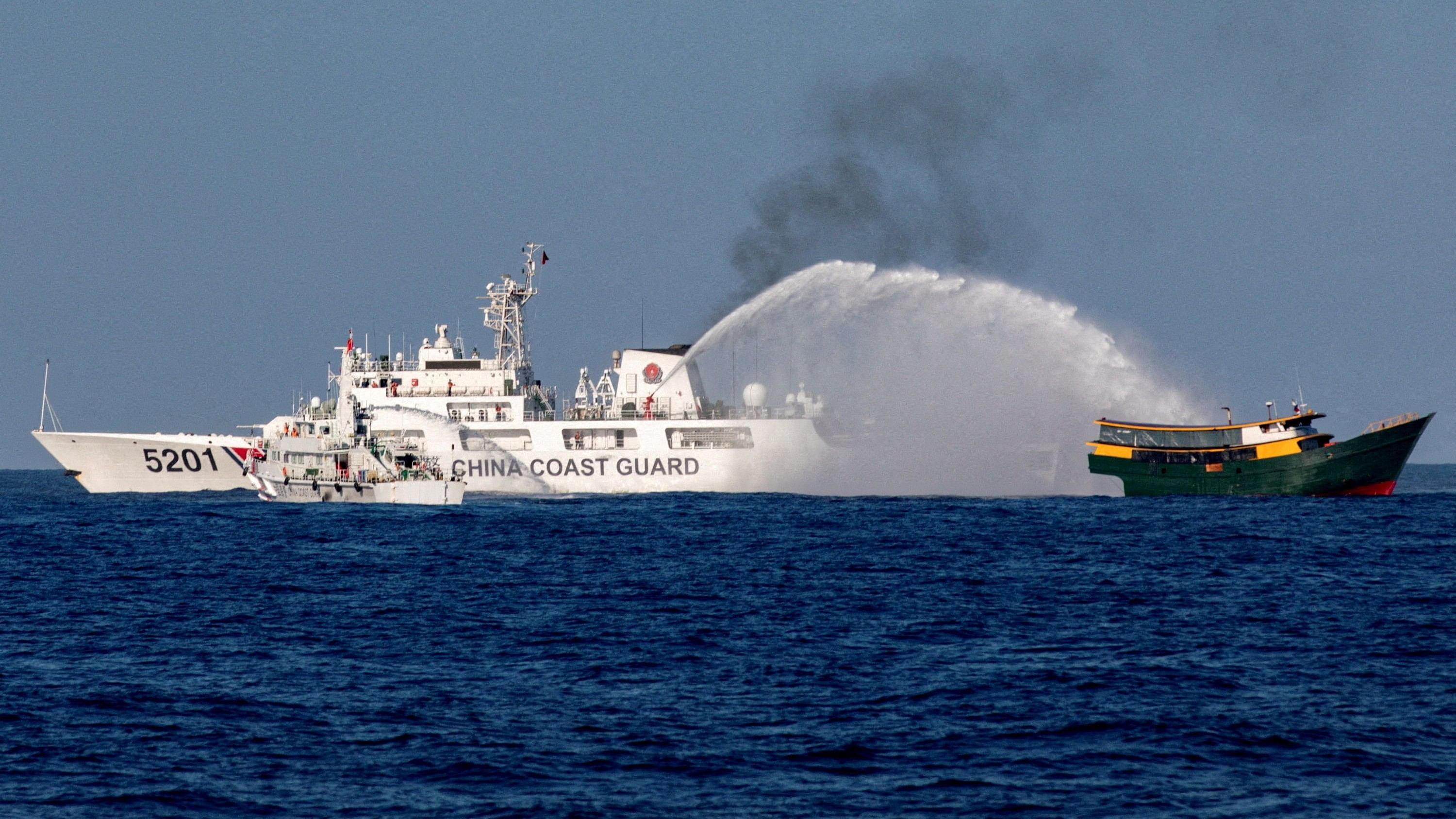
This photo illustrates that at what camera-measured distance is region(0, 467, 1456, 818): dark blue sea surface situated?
1669 centimetres

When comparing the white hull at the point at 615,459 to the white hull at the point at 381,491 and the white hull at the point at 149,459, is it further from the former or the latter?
the white hull at the point at 381,491

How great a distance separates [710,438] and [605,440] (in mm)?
5538

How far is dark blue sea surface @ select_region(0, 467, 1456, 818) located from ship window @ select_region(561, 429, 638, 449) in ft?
85.2

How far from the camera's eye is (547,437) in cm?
7250

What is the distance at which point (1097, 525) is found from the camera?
51156 millimetres

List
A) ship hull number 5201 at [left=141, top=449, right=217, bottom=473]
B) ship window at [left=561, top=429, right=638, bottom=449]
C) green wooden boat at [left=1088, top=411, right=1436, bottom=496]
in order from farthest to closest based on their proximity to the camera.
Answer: ship hull number 5201 at [left=141, top=449, right=217, bottom=473]
ship window at [left=561, top=429, right=638, bottom=449]
green wooden boat at [left=1088, top=411, right=1436, bottom=496]

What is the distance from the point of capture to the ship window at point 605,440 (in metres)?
72.3

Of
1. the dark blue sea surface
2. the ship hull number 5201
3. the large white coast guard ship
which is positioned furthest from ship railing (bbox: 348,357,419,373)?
the dark blue sea surface

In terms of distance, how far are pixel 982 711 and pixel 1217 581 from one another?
1737 centimetres

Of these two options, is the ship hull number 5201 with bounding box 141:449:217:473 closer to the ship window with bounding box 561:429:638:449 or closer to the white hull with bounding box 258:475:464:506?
the white hull with bounding box 258:475:464:506

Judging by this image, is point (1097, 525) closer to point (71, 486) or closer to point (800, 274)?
point (800, 274)

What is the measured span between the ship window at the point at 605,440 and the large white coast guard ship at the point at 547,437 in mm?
57

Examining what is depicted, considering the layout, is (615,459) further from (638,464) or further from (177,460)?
(177,460)

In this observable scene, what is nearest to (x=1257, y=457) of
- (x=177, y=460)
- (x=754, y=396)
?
(x=754, y=396)
